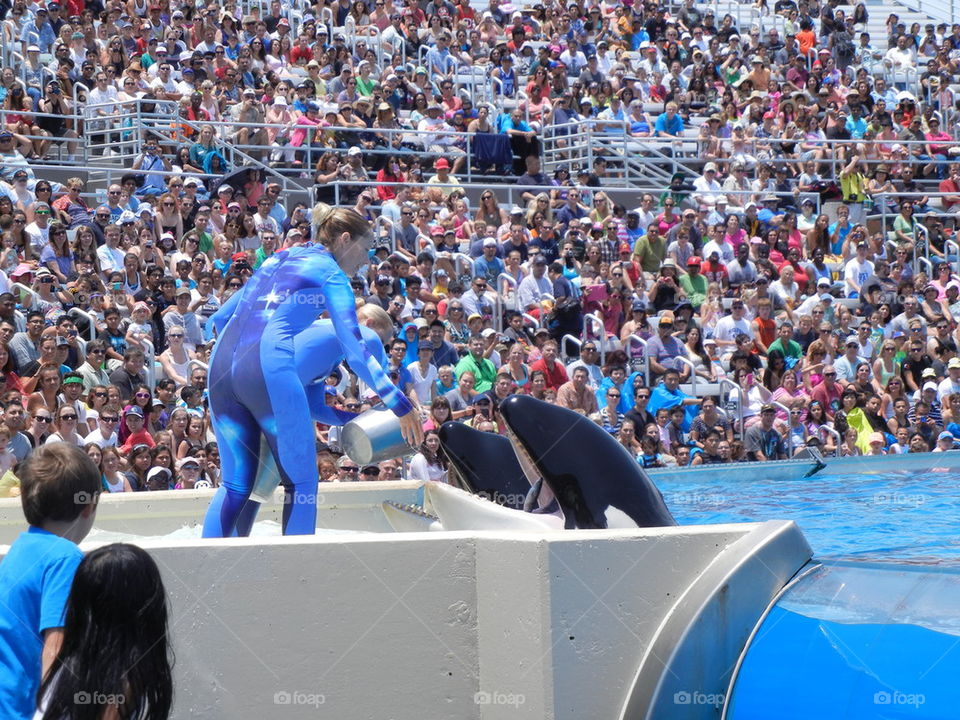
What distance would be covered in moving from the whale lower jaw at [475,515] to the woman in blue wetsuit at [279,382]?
305 millimetres

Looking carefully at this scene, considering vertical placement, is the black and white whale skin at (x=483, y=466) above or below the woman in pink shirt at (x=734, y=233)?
below

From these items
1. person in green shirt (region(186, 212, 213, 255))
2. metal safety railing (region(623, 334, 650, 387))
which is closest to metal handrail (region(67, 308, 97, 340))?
person in green shirt (region(186, 212, 213, 255))

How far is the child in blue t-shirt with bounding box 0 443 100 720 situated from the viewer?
304 cm

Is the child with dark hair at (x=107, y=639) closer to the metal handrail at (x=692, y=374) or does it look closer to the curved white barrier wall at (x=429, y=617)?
the curved white barrier wall at (x=429, y=617)

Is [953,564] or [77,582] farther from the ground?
[77,582]

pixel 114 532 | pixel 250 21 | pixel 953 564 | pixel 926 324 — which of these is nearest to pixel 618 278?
pixel 926 324

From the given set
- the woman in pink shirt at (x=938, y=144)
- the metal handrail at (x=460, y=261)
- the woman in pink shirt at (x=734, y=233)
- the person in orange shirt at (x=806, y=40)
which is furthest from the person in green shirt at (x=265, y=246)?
the person in orange shirt at (x=806, y=40)

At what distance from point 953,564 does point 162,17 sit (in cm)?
1460

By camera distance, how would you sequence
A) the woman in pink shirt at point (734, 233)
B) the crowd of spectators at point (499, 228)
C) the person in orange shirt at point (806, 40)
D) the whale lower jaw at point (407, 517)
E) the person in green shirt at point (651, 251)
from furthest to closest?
1. the person in orange shirt at point (806, 40)
2. the woman in pink shirt at point (734, 233)
3. the person in green shirt at point (651, 251)
4. the crowd of spectators at point (499, 228)
5. the whale lower jaw at point (407, 517)

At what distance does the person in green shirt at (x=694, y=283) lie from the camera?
15.5 metres

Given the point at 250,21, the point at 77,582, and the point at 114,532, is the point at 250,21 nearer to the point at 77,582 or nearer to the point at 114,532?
the point at 114,532

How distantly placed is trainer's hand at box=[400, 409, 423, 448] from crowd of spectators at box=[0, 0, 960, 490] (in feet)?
13.9

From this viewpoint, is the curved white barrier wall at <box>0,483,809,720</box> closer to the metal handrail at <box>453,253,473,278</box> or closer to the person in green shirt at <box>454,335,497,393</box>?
the person in green shirt at <box>454,335,497,393</box>

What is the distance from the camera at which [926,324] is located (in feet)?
52.3
